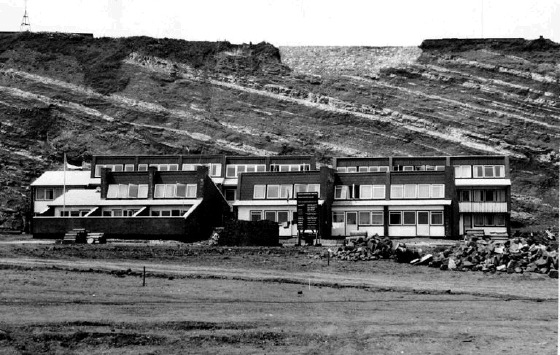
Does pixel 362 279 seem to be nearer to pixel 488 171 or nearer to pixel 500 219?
pixel 500 219

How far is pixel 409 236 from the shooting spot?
53.2m

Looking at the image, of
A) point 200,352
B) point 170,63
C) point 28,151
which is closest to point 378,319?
point 200,352

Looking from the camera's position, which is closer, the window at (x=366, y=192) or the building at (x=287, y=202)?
the building at (x=287, y=202)

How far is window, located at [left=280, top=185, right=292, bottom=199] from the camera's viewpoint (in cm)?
5575

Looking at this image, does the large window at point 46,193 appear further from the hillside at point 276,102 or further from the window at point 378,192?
the window at point 378,192

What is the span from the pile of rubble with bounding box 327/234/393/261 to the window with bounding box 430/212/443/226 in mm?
15462

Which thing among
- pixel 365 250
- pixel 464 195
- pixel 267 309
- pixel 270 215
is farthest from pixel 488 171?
pixel 267 309

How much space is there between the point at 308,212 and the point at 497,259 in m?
17.8

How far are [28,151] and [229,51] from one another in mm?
26965

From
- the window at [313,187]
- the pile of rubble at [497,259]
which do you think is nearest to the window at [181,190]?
the window at [313,187]

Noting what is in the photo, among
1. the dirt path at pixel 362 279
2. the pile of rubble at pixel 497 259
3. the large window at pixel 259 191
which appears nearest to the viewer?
the dirt path at pixel 362 279

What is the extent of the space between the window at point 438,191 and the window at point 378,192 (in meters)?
2.99

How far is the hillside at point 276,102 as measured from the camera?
82750 mm

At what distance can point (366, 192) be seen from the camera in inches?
2210
